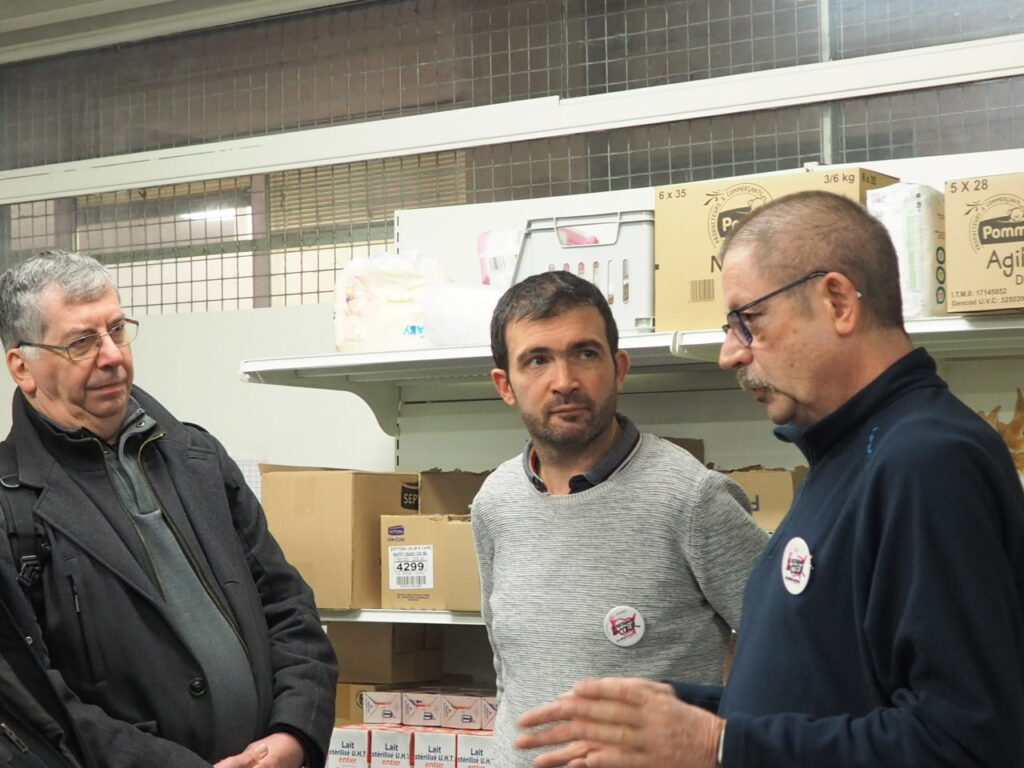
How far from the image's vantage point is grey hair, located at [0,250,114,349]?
7.09 feet

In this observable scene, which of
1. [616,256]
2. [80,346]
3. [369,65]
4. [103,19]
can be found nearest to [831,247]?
[616,256]

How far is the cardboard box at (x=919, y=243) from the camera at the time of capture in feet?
7.45

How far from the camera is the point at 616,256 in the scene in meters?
2.59

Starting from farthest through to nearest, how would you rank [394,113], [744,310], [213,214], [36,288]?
[213,214]
[394,113]
[36,288]
[744,310]

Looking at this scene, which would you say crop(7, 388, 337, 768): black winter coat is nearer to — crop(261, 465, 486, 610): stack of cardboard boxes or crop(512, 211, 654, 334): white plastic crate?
crop(261, 465, 486, 610): stack of cardboard boxes

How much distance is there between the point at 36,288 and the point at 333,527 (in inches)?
34.9

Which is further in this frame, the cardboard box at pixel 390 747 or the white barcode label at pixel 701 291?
the cardboard box at pixel 390 747

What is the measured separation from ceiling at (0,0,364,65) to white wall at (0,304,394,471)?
897 millimetres

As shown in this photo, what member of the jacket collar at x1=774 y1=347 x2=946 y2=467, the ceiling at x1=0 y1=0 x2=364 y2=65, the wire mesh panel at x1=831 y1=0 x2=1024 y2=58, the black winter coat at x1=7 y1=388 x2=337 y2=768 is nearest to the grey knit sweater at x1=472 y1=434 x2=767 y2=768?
the black winter coat at x1=7 y1=388 x2=337 y2=768

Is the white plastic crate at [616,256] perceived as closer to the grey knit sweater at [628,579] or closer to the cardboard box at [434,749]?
the grey knit sweater at [628,579]

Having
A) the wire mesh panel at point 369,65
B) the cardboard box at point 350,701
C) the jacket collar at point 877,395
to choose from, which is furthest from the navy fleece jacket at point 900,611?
the wire mesh panel at point 369,65

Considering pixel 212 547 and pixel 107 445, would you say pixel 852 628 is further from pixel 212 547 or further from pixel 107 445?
pixel 107 445

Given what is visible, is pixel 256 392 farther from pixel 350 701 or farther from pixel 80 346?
pixel 80 346

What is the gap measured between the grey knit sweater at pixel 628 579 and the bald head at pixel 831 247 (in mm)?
657
